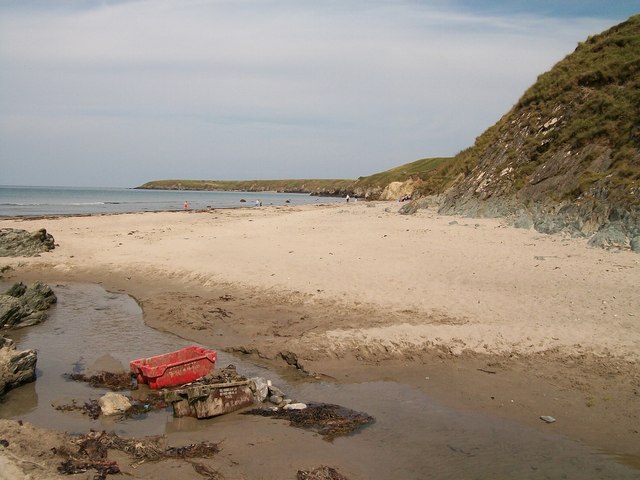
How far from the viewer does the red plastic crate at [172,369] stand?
8289 mm

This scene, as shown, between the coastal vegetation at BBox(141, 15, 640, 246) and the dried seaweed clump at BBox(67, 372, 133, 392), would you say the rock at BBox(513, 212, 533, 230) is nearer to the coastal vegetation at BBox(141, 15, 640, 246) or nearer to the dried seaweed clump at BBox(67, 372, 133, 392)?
the coastal vegetation at BBox(141, 15, 640, 246)

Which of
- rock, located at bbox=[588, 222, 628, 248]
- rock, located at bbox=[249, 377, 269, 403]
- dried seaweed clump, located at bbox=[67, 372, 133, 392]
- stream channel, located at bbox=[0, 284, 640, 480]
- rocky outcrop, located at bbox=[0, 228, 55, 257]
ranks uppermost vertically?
rock, located at bbox=[588, 222, 628, 248]

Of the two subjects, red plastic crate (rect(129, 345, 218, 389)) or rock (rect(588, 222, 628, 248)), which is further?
rock (rect(588, 222, 628, 248))

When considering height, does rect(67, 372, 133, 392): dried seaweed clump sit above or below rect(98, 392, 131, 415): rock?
below

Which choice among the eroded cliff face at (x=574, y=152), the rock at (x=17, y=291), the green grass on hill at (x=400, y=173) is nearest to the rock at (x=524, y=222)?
the eroded cliff face at (x=574, y=152)

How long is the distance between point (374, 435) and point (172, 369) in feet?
11.7

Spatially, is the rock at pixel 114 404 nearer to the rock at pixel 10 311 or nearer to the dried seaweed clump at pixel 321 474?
the dried seaweed clump at pixel 321 474

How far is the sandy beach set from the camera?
786 cm

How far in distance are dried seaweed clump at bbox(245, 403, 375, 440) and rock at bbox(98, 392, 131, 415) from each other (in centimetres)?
184

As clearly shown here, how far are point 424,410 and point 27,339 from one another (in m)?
8.89

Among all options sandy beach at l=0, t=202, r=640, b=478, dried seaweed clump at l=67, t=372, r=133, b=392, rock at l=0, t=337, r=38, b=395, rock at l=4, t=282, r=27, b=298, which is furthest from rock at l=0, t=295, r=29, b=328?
dried seaweed clump at l=67, t=372, r=133, b=392

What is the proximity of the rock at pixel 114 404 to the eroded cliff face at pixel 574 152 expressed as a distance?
13.6 m

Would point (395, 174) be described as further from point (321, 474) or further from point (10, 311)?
point (321, 474)

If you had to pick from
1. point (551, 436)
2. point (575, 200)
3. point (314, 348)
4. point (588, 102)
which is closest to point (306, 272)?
point (314, 348)
